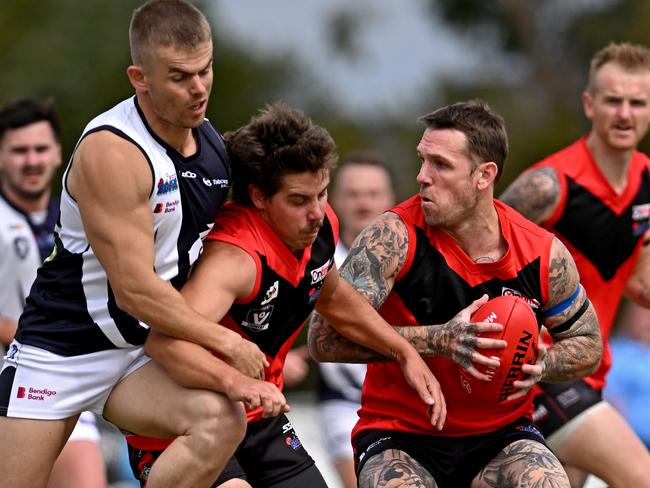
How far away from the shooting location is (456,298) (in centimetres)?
638

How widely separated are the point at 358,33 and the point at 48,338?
97.1 feet

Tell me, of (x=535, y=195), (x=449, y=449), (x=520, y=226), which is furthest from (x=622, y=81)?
(x=449, y=449)

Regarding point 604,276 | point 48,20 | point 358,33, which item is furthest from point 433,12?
point 604,276

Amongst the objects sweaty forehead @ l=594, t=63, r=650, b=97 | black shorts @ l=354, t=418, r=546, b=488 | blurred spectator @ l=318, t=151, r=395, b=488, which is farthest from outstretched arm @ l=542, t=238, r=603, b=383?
blurred spectator @ l=318, t=151, r=395, b=488

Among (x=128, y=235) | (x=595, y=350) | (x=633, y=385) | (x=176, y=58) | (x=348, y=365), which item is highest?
(x=176, y=58)

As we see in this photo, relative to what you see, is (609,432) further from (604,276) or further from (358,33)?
(358,33)

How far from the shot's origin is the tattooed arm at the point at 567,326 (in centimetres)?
650

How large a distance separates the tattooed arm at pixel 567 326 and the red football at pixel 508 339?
409 millimetres

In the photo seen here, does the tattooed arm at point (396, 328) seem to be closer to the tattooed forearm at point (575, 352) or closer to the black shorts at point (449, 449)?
the black shorts at point (449, 449)

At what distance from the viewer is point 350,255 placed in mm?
6473

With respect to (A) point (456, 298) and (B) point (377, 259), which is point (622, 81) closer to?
(A) point (456, 298)

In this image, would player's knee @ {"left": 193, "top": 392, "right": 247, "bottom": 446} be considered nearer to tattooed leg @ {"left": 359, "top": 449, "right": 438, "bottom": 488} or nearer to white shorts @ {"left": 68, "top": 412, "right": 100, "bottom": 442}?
tattooed leg @ {"left": 359, "top": 449, "right": 438, "bottom": 488}

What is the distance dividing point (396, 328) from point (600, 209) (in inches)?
85.6

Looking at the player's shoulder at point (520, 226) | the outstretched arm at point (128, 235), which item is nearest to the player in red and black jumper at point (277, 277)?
the outstretched arm at point (128, 235)
